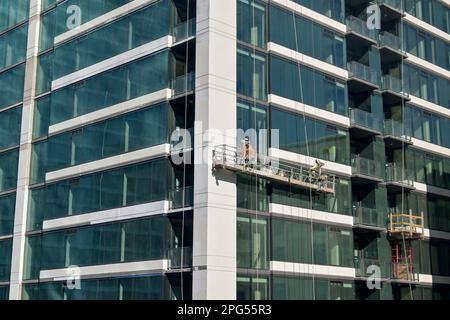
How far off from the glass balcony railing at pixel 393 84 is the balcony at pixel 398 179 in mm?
5526

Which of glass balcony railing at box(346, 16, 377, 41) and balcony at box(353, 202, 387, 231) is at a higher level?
glass balcony railing at box(346, 16, 377, 41)

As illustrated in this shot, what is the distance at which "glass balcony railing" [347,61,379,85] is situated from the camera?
47597mm

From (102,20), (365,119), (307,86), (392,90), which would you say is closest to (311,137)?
(307,86)

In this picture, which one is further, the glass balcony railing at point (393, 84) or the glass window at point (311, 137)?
the glass balcony railing at point (393, 84)

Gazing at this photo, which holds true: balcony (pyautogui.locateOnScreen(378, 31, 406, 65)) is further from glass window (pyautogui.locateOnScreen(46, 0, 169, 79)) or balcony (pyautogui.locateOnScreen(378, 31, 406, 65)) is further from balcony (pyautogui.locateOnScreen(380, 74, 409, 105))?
glass window (pyautogui.locateOnScreen(46, 0, 169, 79))

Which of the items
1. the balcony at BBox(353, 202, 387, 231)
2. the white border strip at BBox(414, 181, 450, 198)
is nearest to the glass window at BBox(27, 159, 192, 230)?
the balcony at BBox(353, 202, 387, 231)

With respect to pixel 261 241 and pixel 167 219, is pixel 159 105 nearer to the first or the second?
pixel 167 219

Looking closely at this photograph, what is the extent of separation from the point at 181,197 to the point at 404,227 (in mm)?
17118

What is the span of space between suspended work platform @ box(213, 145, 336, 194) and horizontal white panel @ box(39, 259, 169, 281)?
21.4 ft

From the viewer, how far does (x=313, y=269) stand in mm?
41344

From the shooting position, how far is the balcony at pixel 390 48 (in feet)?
166

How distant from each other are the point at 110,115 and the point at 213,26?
31.1ft

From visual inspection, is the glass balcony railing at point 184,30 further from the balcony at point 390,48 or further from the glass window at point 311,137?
the balcony at point 390,48

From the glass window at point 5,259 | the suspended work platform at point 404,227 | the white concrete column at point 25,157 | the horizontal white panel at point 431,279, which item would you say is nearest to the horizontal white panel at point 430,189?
the suspended work platform at point 404,227
